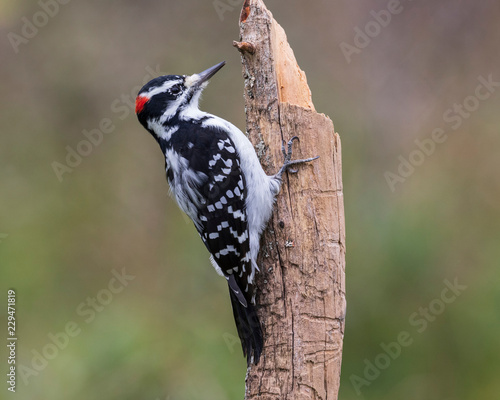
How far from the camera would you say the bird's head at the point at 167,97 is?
345 centimetres

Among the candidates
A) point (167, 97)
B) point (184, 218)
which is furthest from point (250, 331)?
point (184, 218)

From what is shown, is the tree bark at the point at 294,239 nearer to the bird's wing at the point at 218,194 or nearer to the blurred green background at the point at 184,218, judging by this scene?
the bird's wing at the point at 218,194

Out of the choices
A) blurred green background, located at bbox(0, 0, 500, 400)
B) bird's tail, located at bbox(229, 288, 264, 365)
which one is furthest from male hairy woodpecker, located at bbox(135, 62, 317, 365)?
blurred green background, located at bbox(0, 0, 500, 400)

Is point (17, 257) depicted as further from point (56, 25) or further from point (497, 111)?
point (497, 111)

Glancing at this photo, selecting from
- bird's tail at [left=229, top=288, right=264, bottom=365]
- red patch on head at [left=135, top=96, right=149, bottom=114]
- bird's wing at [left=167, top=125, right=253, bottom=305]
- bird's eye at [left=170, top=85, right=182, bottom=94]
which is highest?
bird's eye at [left=170, top=85, right=182, bottom=94]

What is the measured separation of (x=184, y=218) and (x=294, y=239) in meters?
2.28

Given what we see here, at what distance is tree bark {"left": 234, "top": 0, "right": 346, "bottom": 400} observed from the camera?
296cm

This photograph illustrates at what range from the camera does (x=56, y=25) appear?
557 centimetres

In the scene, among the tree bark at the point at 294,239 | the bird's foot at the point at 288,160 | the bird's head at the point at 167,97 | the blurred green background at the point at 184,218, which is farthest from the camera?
the blurred green background at the point at 184,218

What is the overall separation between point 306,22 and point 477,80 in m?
1.77

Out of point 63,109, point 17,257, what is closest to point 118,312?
point 17,257

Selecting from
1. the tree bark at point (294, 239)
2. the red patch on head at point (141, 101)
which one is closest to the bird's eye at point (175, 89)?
the red patch on head at point (141, 101)

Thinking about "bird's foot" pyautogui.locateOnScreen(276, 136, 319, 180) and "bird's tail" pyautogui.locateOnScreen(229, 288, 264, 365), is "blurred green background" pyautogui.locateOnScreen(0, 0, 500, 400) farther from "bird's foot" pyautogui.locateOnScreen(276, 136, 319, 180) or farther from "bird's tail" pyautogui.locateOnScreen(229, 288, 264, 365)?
"bird's foot" pyautogui.locateOnScreen(276, 136, 319, 180)

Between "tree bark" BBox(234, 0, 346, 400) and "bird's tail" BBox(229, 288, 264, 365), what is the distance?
Result: 0.11 feet
